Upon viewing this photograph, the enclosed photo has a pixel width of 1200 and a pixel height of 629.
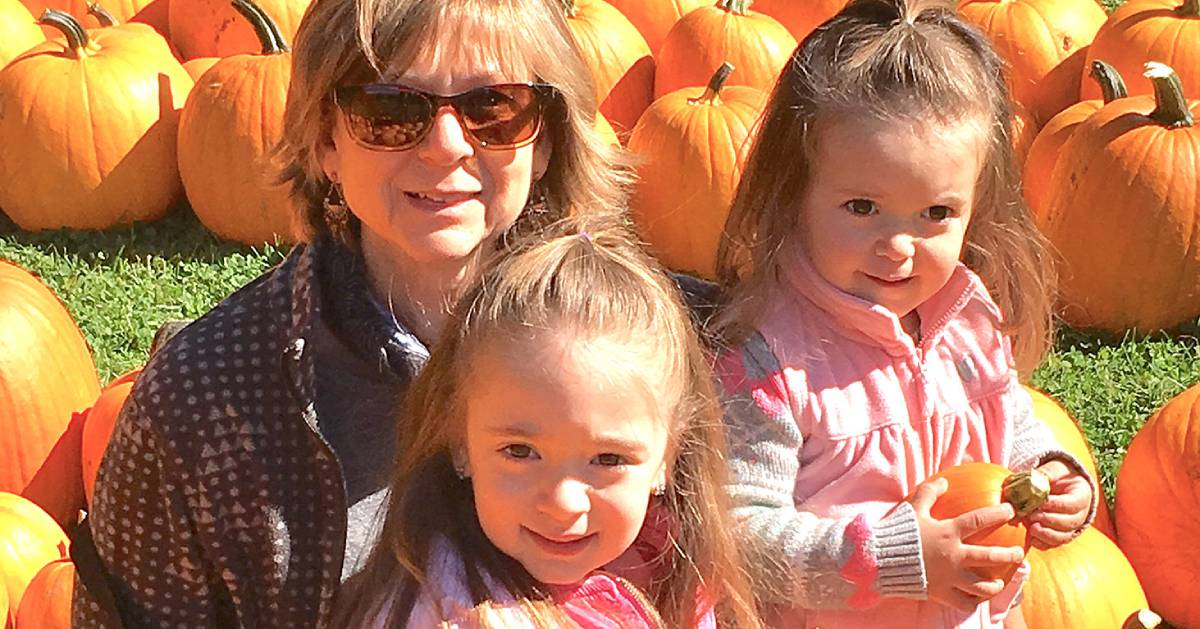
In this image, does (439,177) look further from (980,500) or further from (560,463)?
(980,500)

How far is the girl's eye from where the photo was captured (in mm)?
2684

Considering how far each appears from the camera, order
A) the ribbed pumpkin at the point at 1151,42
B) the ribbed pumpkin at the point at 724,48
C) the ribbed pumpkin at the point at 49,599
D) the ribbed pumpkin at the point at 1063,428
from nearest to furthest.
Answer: the ribbed pumpkin at the point at 49,599
the ribbed pumpkin at the point at 1063,428
the ribbed pumpkin at the point at 1151,42
the ribbed pumpkin at the point at 724,48

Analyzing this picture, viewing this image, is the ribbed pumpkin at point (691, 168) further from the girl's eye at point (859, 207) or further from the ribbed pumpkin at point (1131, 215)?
the girl's eye at point (859, 207)

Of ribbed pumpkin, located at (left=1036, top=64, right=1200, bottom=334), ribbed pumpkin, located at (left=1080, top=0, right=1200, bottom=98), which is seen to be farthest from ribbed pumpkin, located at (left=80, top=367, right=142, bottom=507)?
ribbed pumpkin, located at (left=1080, top=0, right=1200, bottom=98)

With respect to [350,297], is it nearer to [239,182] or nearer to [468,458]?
[468,458]

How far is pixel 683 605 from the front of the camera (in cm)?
244

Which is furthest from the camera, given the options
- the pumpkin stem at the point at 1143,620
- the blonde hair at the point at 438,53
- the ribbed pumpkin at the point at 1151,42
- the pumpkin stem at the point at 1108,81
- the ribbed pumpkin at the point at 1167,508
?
the ribbed pumpkin at the point at 1151,42

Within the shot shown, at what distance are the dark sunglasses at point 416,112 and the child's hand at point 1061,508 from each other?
1.07 meters

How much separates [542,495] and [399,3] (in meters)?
0.79

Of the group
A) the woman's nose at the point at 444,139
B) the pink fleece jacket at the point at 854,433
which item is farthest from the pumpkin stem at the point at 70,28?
the pink fleece jacket at the point at 854,433

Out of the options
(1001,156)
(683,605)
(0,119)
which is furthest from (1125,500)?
(0,119)

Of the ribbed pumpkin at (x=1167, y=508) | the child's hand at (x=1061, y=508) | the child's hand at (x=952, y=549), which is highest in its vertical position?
the child's hand at (x=952, y=549)

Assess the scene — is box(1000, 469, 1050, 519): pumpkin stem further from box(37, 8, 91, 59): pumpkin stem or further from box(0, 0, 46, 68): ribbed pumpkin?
box(0, 0, 46, 68): ribbed pumpkin

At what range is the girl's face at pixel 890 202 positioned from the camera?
265 cm
